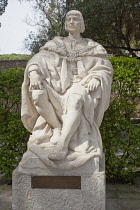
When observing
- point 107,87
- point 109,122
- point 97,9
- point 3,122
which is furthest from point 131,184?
point 97,9

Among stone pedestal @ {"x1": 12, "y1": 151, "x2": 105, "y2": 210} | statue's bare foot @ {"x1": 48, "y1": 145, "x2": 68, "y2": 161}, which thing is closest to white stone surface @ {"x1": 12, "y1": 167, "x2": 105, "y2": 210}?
stone pedestal @ {"x1": 12, "y1": 151, "x2": 105, "y2": 210}

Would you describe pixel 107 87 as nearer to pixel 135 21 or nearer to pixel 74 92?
pixel 74 92

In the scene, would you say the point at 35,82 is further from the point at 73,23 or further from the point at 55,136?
the point at 73,23

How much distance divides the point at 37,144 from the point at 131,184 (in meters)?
2.01

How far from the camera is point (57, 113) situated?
3.29 meters

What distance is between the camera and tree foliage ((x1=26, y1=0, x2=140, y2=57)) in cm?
998

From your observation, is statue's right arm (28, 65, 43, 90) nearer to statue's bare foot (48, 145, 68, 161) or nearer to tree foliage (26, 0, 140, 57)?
statue's bare foot (48, 145, 68, 161)

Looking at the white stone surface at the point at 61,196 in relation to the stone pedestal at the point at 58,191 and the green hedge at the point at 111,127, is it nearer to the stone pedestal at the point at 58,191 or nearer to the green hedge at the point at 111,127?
the stone pedestal at the point at 58,191

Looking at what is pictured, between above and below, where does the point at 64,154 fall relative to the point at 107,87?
below

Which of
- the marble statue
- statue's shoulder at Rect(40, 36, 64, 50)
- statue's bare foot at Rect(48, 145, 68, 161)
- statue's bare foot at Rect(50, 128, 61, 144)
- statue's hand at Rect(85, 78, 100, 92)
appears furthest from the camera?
statue's shoulder at Rect(40, 36, 64, 50)

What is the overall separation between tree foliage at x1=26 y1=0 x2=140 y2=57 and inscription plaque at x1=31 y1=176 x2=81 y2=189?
776cm

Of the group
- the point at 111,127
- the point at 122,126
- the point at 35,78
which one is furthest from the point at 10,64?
the point at 35,78

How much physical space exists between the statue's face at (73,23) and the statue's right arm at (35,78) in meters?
0.78

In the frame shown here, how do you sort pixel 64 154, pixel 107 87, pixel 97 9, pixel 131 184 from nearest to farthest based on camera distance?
1. pixel 64 154
2. pixel 107 87
3. pixel 131 184
4. pixel 97 9
